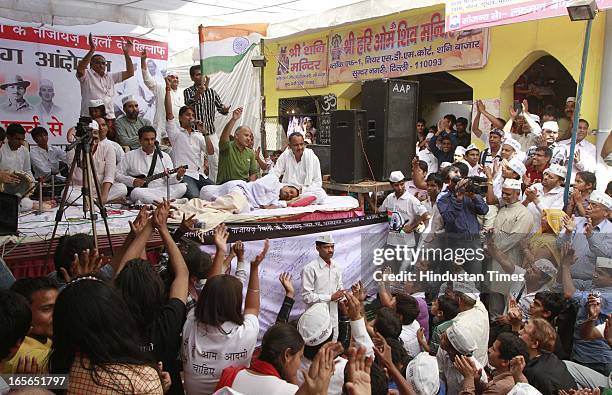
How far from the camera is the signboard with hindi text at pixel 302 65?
11305 millimetres

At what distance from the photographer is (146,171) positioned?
6062 mm

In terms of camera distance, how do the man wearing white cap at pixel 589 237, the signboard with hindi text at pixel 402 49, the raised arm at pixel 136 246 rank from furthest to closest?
1. the signboard with hindi text at pixel 402 49
2. the man wearing white cap at pixel 589 237
3. the raised arm at pixel 136 246

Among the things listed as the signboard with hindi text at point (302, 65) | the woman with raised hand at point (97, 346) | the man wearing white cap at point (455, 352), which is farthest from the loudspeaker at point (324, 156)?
the woman with raised hand at point (97, 346)

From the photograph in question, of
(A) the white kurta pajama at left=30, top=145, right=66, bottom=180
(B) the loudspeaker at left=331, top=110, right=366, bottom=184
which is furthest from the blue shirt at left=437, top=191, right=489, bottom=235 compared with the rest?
(A) the white kurta pajama at left=30, top=145, right=66, bottom=180

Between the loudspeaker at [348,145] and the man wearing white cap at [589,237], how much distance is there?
3157 millimetres

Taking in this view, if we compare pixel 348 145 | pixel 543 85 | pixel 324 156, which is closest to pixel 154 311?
pixel 348 145

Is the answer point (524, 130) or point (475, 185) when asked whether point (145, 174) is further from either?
point (524, 130)

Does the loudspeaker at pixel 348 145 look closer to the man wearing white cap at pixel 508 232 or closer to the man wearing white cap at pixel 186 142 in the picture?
the man wearing white cap at pixel 186 142

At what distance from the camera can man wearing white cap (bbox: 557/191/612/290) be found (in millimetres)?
3695

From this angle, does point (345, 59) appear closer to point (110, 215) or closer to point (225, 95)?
point (225, 95)

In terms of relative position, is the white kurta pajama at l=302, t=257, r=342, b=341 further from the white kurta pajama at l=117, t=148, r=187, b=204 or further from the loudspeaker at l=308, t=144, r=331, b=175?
the loudspeaker at l=308, t=144, r=331, b=175

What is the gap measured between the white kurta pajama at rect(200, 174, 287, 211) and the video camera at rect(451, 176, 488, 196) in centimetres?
205

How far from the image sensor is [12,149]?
6.48 meters

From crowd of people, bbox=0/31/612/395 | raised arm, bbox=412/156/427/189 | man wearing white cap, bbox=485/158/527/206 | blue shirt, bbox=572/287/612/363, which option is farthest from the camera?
raised arm, bbox=412/156/427/189
